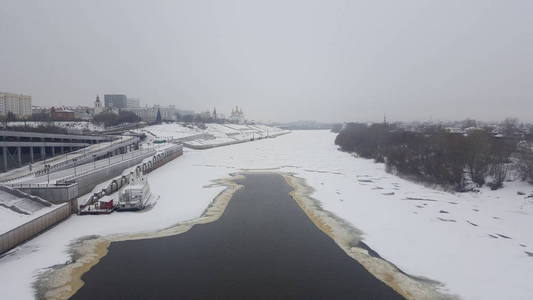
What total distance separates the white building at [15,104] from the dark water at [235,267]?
367 feet

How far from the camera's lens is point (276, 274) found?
1151 centimetres

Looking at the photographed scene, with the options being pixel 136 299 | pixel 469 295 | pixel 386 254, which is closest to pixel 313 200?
pixel 386 254

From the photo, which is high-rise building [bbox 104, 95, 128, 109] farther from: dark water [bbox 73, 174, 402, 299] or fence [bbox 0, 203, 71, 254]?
dark water [bbox 73, 174, 402, 299]

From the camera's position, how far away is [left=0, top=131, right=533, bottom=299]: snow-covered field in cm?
1117

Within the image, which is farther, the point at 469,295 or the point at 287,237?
the point at 287,237

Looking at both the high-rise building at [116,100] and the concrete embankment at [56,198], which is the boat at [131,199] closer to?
the concrete embankment at [56,198]

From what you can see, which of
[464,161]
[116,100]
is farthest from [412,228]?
[116,100]

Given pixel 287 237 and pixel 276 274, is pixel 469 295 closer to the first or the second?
pixel 276 274

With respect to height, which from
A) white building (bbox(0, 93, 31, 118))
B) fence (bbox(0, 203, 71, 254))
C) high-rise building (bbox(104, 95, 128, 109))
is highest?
high-rise building (bbox(104, 95, 128, 109))

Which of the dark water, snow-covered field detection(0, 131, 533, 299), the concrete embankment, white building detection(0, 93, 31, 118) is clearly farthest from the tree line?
white building detection(0, 93, 31, 118)

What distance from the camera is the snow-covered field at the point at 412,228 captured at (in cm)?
1117

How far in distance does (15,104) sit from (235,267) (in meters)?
132

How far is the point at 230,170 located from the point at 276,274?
2548 centimetres

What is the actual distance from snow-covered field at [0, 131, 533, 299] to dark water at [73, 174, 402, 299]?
200 cm
